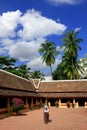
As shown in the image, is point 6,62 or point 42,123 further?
point 6,62

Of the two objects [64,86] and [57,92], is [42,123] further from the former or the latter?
[64,86]

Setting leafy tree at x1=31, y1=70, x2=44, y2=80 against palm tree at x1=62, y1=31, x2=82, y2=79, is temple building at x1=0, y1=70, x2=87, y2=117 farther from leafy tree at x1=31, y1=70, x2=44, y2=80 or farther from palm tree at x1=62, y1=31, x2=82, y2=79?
leafy tree at x1=31, y1=70, x2=44, y2=80

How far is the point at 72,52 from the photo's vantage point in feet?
185

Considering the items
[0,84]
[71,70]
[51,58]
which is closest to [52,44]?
[51,58]

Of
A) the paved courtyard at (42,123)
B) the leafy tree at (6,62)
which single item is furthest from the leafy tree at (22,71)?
the paved courtyard at (42,123)

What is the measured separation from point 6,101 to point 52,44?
111ft

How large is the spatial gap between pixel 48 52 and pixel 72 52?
6405 millimetres

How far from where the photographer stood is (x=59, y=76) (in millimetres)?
75250

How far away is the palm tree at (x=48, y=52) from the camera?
60312 mm

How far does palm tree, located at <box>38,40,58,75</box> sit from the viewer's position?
198 ft

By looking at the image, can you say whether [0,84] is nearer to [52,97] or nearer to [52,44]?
[52,97]

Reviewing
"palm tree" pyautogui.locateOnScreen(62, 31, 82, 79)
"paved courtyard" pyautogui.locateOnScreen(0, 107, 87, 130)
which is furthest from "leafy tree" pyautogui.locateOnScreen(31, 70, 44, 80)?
"paved courtyard" pyautogui.locateOnScreen(0, 107, 87, 130)

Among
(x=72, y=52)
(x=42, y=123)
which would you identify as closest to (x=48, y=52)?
(x=72, y=52)

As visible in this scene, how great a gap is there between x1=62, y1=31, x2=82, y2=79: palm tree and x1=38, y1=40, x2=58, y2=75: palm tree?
3792 millimetres
